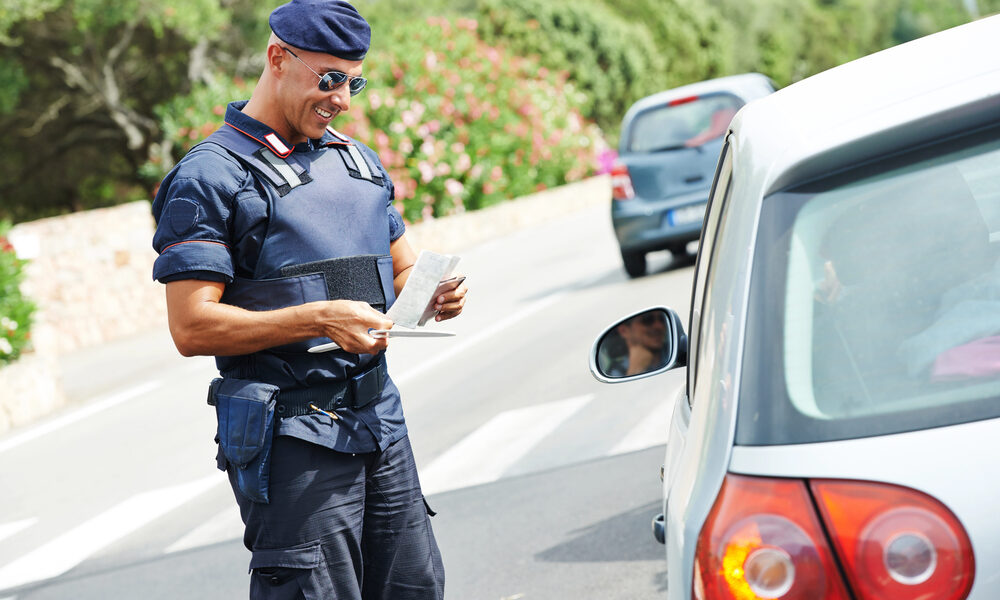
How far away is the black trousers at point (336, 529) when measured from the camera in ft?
9.31

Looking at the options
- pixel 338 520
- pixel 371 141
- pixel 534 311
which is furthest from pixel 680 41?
pixel 338 520

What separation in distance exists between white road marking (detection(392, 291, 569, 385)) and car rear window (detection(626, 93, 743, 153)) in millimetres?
1739

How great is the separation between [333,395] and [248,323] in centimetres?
27

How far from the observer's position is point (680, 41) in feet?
185

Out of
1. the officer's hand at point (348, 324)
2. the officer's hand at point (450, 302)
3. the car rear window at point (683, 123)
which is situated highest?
the officer's hand at point (348, 324)

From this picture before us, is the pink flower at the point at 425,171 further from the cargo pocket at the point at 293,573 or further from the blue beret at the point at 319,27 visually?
the cargo pocket at the point at 293,573

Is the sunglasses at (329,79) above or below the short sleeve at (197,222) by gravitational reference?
above

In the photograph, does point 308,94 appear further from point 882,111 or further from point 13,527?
point 13,527

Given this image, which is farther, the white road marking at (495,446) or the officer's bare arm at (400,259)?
the white road marking at (495,446)

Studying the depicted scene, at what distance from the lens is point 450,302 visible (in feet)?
10.3

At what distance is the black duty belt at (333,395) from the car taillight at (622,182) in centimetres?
1063

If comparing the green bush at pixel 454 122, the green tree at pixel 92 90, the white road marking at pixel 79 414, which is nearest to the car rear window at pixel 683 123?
the white road marking at pixel 79 414

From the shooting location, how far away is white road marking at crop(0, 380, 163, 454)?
9.91 meters

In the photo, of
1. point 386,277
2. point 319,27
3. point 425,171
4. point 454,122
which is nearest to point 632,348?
point 386,277
